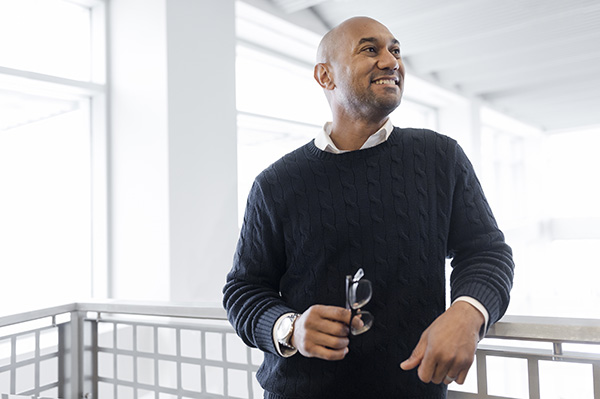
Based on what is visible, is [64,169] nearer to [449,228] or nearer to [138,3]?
[138,3]

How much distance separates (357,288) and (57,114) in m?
3.30

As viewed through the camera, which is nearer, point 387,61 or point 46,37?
point 387,61

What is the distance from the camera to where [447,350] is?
0.87 meters

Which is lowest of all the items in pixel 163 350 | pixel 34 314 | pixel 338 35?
pixel 163 350

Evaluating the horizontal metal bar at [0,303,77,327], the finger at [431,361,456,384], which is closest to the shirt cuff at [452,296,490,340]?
the finger at [431,361,456,384]

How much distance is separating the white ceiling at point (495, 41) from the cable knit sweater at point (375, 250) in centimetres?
346

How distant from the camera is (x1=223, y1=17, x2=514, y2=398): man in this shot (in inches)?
42.5

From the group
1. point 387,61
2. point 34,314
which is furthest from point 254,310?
point 34,314

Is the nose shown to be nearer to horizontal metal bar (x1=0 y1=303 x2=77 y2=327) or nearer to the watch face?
the watch face

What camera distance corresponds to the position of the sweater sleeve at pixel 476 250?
0.98m

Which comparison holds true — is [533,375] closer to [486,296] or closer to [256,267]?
[486,296]

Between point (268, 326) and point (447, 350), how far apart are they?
0.36 metres

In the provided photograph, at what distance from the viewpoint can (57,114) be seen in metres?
3.56

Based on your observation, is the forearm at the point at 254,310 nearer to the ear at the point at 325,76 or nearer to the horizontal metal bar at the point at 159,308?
the horizontal metal bar at the point at 159,308
